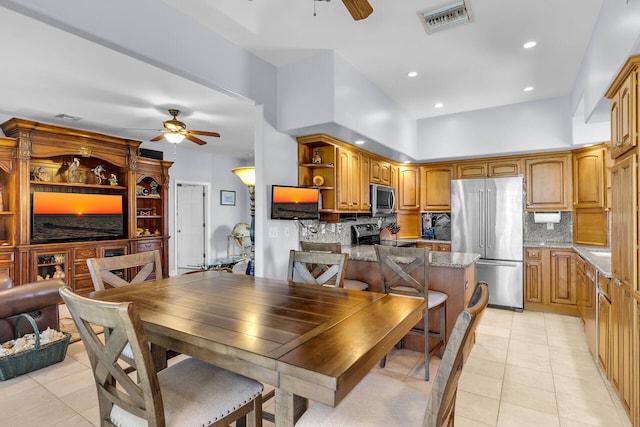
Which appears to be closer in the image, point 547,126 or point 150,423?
point 150,423

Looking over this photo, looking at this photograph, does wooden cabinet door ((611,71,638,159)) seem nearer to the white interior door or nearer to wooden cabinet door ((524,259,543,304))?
wooden cabinet door ((524,259,543,304))

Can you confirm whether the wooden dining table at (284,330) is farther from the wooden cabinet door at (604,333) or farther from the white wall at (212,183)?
the white wall at (212,183)

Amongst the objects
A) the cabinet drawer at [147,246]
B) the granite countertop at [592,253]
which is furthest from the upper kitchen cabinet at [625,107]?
the cabinet drawer at [147,246]

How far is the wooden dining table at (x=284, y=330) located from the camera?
105cm

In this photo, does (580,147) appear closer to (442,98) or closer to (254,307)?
(442,98)

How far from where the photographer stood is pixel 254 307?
5.47ft

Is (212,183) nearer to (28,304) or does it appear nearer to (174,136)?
(174,136)

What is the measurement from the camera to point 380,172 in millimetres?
4902

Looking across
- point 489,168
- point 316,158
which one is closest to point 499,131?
point 489,168

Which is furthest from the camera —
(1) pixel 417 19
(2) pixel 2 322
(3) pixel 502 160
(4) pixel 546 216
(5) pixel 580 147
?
(3) pixel 502 160

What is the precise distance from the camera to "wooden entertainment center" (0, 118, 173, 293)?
15.3ft

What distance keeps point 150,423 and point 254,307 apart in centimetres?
64

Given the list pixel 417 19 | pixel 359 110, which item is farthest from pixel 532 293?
pixel 417 19

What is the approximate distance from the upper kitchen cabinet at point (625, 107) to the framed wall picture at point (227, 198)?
6960mm
